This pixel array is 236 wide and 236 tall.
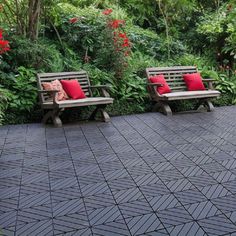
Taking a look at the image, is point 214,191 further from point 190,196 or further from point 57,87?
point 57,87

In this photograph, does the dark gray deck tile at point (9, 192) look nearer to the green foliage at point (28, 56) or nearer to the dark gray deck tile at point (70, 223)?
the dark gray deck tile at point (70, 223)

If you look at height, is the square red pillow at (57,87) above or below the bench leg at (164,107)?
above

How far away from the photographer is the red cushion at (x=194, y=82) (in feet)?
22.5

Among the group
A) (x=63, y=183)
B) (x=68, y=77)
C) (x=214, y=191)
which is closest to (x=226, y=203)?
(x=214, y=191)

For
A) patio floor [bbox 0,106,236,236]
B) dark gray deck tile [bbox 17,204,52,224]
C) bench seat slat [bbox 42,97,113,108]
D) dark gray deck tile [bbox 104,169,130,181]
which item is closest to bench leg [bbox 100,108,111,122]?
bench seat slat [bbox 42,97,113,108]

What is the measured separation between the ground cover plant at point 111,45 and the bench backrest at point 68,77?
283 mm

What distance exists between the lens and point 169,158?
4047mm

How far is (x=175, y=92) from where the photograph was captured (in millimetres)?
6734

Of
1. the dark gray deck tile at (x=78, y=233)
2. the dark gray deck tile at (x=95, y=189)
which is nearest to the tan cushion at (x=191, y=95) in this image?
the dark gray deck tile at (x=95, y=189)

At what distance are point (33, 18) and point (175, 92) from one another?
11.2 ft

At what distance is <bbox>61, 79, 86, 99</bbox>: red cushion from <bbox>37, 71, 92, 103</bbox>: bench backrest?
0.80 feet

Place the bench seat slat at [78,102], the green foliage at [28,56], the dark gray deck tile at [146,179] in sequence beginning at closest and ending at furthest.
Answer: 1. the dark gray deck tile at [146,179]
2. the bench seat slat at [78,102]
3. the green foliage at [28,56]

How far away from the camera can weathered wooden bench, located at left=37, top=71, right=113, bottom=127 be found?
5.55 meters

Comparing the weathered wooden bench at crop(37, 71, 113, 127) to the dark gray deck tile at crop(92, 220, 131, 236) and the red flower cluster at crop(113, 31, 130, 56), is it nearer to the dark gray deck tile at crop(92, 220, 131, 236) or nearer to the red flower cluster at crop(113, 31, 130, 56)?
the red flower cluster at crop(113, 31, 130, 56)
